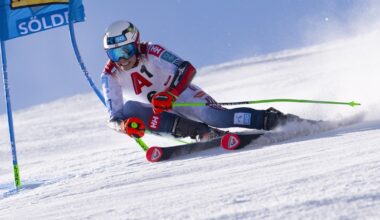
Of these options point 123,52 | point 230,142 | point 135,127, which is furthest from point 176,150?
point 123,52

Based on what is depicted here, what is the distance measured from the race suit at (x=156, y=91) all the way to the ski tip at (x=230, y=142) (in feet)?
0.99

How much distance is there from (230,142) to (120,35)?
1.43m

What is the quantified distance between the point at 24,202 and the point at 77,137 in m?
7.05

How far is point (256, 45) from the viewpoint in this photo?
89.9 feet

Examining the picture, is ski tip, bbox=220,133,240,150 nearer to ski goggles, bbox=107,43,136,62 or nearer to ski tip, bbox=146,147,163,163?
ski tip, bbox=146,147,163,163

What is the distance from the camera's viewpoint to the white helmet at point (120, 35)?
608cm

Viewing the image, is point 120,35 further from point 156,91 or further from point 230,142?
point 230,142

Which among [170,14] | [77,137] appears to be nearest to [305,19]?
[170,14]

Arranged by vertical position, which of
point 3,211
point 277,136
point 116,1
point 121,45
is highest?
point 116,1

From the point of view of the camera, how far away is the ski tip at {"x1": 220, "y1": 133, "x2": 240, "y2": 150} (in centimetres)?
554

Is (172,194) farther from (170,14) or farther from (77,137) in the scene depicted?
(170,14)

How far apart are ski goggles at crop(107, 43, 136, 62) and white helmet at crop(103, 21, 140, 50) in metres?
0.03

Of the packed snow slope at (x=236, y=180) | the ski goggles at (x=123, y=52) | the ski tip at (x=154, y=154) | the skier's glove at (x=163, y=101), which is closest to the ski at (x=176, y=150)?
the ski tip at (x=154, y=154)

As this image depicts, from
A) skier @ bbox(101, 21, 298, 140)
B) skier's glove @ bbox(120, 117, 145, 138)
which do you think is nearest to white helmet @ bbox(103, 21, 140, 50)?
skier @ bbox(101, 21, 298, 140)
